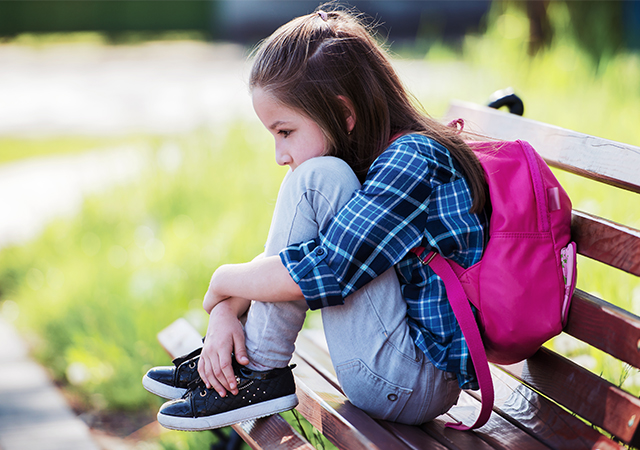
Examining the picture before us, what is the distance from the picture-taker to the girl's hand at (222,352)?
146cm

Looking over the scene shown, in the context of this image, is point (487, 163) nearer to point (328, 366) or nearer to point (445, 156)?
point (445, 156)

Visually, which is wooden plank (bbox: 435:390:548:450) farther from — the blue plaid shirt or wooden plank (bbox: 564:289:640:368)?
wooden plank (bbox: 564:289:640:368)

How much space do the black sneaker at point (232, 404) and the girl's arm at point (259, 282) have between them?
0.19 meters

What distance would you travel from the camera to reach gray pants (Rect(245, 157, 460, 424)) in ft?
4.62

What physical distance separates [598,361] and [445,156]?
3.47ft

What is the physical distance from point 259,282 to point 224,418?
1.12 ft

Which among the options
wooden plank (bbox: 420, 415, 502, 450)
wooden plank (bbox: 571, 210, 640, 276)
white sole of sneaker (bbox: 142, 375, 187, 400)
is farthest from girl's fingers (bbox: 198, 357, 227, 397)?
wooden plank (bbox: 571, 210, 640, 276)

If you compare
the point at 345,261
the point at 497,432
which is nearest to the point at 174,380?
the point at 345,261

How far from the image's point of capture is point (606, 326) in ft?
4.47

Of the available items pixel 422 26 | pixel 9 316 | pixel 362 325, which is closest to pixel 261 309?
pixel 362 325

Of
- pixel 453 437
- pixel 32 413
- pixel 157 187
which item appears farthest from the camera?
pixel 157 187

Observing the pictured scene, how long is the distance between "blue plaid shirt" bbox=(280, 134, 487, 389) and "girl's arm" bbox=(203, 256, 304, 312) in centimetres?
3

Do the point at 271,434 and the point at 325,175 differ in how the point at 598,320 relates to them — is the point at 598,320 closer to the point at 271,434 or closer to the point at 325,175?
the point at 325,175

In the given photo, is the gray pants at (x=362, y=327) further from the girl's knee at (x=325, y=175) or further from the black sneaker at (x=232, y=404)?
the black sneaker at (x=232, y=404)
